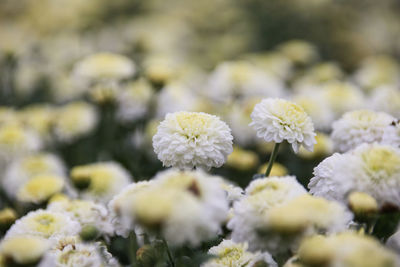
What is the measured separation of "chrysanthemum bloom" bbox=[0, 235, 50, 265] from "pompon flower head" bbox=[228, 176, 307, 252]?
1.39 feet

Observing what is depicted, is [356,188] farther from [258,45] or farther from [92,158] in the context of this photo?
[258,45]

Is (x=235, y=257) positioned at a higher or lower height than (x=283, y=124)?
lower

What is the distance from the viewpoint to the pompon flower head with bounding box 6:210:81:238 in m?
1.28

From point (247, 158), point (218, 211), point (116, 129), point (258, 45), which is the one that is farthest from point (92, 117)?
point (258, 45)

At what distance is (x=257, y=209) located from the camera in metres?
0.99

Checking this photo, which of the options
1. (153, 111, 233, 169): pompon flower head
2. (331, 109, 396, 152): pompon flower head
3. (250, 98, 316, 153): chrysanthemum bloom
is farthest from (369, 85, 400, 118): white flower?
(153, 111, 233, 169): pompon flower head

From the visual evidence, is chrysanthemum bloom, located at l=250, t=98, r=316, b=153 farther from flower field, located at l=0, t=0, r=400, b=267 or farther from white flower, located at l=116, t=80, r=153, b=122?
white flower, located at l=116, t=80, r=153, b=122

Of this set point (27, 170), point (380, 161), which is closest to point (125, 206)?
point (380, 161)

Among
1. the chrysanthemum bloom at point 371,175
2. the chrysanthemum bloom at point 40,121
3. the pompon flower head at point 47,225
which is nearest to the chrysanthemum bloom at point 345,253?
the chrysanthemum bloom at point 371,175

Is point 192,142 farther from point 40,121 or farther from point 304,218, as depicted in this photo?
point 40,121

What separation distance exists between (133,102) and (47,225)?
1.37 m

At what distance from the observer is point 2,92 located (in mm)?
3582

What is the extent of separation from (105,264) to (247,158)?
3.20ft

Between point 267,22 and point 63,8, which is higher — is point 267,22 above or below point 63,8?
below
